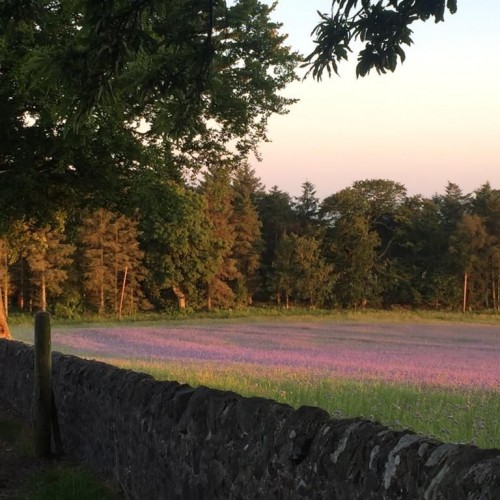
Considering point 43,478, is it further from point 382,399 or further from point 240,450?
point 382,399

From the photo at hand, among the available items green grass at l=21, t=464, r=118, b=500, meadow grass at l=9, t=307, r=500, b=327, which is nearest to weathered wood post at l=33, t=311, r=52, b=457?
green grass at l=21, t=464, r=118, b=500

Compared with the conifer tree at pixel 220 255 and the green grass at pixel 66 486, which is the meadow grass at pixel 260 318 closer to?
the conifer tree at pixel 220 255

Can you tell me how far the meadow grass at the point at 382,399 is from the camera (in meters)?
6.86

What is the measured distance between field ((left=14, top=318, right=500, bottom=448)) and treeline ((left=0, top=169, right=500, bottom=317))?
99.2 ft

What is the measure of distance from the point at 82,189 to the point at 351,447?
1435cm

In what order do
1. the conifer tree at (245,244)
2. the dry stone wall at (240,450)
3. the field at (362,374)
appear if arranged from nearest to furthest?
the dry stone wall at (240,450), the field at (362,374), the conifer tree at (245,244)

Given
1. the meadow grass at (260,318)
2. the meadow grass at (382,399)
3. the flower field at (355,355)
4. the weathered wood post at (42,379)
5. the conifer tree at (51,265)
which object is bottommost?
the meadow grass at (260,318)

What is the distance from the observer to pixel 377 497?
285cm

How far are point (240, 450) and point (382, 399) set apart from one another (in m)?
5.34

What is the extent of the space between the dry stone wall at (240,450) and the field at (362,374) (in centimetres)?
273

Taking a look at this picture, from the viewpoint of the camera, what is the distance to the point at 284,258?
66.6 meters

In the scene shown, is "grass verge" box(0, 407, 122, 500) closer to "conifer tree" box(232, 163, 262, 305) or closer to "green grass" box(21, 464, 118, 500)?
"green grass" box(21, 464, 118, 500)

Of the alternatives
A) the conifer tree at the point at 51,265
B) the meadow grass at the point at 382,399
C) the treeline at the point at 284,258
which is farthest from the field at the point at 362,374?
the treeline at the point at 284,258

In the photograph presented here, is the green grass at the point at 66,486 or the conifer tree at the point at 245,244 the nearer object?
the green grass at the point at 66,486
